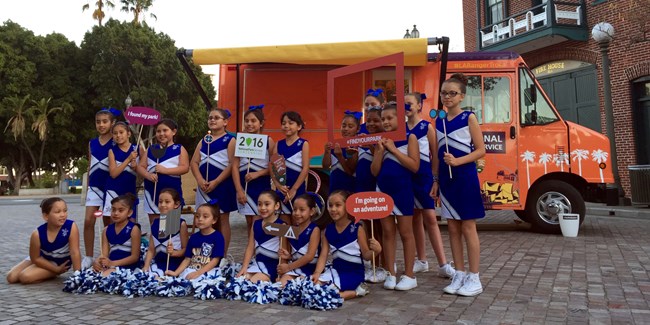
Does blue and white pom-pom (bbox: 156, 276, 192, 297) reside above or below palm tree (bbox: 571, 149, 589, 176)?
below

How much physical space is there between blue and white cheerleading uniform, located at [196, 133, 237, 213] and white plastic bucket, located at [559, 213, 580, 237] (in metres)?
5.47

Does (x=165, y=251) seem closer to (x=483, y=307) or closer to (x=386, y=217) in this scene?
(x=386, y=217)

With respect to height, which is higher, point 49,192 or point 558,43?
point 558,43

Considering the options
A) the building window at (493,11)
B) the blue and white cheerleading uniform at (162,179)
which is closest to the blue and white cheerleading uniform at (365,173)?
the blue and white cheerleading uniform at (162,179)

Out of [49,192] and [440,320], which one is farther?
[49,192]

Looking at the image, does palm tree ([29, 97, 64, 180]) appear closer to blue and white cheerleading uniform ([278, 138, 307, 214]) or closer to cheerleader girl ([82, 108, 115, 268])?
cheerleader girl ([82, 108, 115, 268])

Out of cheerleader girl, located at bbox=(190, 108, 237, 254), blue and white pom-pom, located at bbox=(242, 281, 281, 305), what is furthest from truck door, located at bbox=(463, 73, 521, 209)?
blue and white pom-pom, located at bbox=(242, 281, 281, 305)

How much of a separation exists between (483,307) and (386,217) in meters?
1.15

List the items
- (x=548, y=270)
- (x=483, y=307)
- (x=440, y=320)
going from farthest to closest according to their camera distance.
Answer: (x=548, y=270)
(x=483, y=307)
(x=440, y=320)

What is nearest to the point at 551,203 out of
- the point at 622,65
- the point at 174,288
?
the point at 174,288

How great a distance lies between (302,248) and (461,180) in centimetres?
154

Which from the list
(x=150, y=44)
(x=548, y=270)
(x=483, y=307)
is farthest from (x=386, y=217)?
(x=150, y=44)

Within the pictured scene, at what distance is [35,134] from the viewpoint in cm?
3006

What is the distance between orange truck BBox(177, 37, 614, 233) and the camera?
768cm
